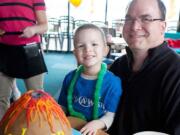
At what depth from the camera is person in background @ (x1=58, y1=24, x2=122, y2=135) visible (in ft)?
3.67

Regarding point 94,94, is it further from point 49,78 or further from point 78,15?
point 78,15

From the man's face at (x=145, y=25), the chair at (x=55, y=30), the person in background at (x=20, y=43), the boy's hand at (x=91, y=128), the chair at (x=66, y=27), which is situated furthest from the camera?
the chair at (x=55, y=30)

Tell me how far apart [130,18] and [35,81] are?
0.86 metres

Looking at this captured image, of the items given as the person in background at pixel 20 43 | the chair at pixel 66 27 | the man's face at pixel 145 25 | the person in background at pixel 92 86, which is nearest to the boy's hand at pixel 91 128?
the person in background at pixel 92 86

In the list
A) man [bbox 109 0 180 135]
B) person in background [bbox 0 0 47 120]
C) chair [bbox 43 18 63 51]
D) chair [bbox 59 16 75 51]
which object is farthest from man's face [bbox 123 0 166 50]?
chair [bbox 43 18 63 51]

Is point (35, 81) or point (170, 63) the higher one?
point (170, 63)

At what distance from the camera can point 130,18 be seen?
117cm

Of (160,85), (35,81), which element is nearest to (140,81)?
(160,85)

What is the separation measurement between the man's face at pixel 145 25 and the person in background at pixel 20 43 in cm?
71

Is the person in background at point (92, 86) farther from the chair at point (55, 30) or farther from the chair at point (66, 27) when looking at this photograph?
the chair at point (55, 30)

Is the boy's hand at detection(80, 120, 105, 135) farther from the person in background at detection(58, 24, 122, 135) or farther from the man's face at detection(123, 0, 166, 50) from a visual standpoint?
the man's face at detection(123, 0, 166, 50)

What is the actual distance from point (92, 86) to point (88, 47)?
173mm

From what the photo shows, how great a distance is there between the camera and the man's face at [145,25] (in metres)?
1.12

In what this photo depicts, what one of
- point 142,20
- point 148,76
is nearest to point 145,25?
point 142,20
